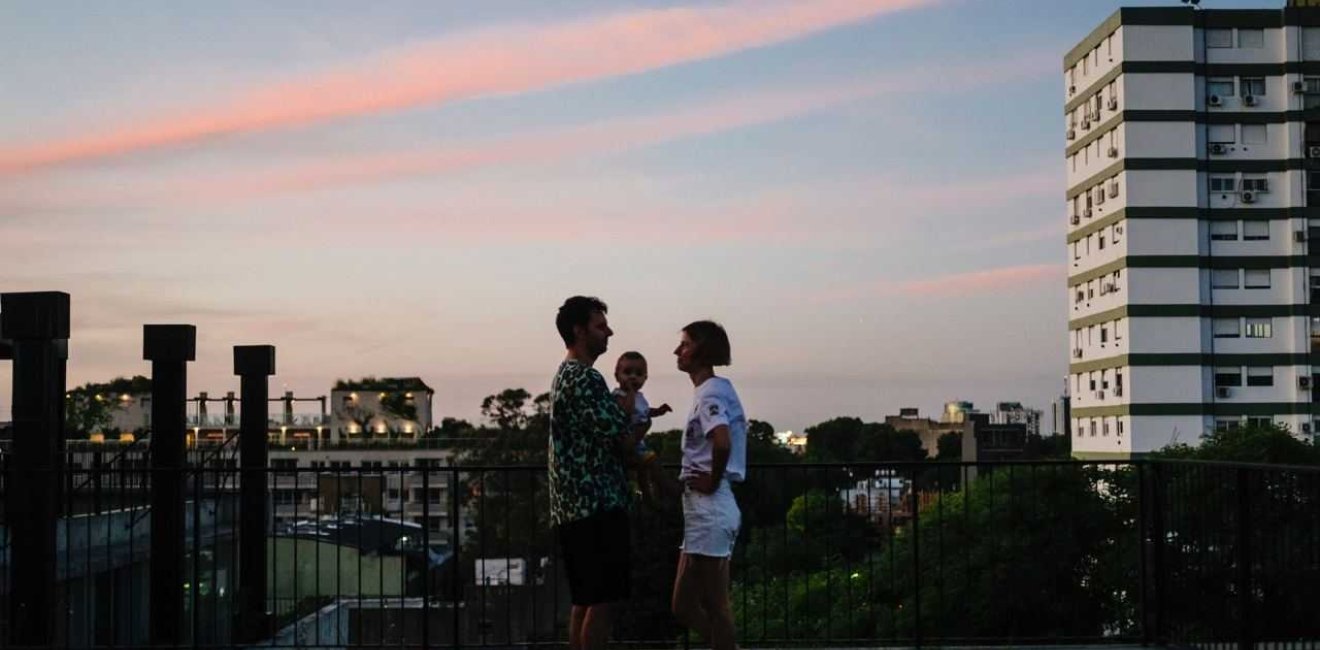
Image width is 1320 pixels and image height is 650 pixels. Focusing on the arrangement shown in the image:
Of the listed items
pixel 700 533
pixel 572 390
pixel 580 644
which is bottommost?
pixel 580 644

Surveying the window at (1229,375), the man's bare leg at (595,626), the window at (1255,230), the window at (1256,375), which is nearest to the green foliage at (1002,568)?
the man's bare leg at (595,626)

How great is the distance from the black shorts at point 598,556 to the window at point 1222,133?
72.7 meters

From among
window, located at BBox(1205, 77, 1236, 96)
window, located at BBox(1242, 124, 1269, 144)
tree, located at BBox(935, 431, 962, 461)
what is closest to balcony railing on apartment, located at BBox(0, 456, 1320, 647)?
window, located at BBox(1205, 77, 1236, 96)

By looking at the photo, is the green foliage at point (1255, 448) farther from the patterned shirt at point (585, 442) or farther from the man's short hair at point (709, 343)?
the patterned shirt at point (585, 442)

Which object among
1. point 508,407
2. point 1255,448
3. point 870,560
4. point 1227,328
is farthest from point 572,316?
point 508,407

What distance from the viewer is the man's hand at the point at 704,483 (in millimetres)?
6551

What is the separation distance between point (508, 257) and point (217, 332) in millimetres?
14993

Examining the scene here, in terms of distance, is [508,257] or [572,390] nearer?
[572,390]

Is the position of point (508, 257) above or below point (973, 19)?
below

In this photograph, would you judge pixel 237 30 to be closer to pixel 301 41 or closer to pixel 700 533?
pixel 301 41

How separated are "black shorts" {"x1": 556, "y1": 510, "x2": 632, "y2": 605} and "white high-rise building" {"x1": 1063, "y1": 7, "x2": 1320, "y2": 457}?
70.6 meters

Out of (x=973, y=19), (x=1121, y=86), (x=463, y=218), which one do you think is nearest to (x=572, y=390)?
(x=973, y=19)

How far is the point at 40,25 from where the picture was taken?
93.7ft

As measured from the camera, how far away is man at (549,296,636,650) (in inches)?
253
